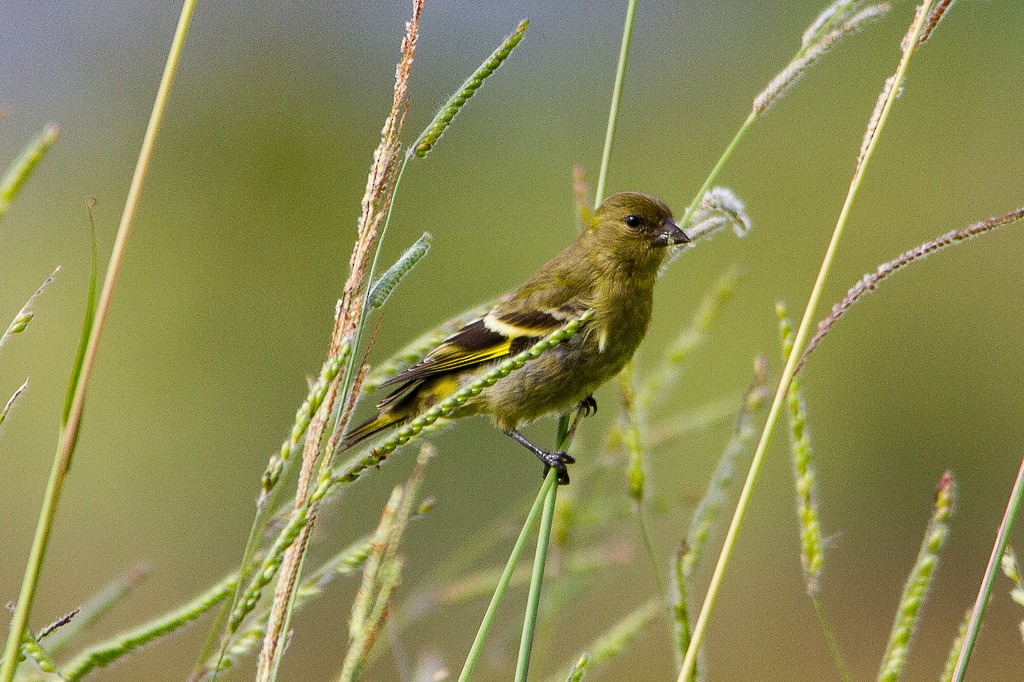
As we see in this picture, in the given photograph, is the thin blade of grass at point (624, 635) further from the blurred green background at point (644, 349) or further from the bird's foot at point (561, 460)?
the blurred green background at point (644, 349)

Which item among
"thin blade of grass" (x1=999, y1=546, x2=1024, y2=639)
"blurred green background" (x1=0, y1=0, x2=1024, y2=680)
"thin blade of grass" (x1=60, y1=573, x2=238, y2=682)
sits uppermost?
Answer: "blurred green background" (x1=0, y1=0, x2=1024, y2=680)

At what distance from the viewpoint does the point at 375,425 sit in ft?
9.78

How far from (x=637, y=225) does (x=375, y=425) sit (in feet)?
3.46

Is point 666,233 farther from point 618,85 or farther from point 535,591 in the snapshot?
point 535,591

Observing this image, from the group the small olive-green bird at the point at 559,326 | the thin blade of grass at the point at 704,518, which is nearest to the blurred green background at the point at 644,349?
the small olive-green bird at the point at 559,326


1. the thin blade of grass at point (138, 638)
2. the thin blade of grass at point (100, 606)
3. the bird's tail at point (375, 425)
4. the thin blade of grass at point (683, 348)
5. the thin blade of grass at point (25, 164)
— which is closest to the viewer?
the thin blade of grass at point (25, 164)

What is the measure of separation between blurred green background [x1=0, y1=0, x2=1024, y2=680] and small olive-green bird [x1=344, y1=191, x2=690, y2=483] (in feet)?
15.6

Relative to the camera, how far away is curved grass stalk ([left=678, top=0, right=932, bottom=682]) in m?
1.24

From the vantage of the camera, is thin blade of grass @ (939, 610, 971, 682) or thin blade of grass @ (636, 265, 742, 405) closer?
thin blade of grass @ (939, 610, 971, 682)

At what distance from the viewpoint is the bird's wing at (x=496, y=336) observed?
3018mm

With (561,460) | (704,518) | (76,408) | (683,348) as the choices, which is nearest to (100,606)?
(76,408)

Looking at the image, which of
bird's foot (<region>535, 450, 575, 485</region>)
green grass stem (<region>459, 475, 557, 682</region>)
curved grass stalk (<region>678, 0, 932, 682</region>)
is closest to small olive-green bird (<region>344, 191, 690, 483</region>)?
bird's foot (<region>535, 450, 575, 485</region>)

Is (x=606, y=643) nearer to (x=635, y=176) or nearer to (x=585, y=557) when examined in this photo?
(x=585, y=557)

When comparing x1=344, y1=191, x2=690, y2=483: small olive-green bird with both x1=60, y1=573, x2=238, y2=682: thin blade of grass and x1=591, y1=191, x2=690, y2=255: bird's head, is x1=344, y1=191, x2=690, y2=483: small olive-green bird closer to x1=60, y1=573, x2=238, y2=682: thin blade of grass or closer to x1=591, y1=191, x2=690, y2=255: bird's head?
x1=591, y1=191, x2=690, y2=255: bird's head
